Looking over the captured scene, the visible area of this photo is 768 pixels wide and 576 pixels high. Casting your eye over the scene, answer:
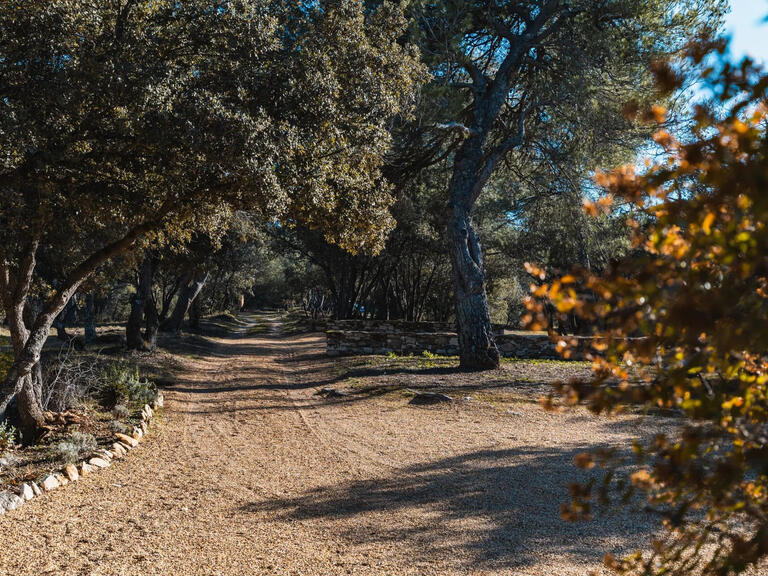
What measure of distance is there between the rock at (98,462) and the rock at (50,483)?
63 centimetres

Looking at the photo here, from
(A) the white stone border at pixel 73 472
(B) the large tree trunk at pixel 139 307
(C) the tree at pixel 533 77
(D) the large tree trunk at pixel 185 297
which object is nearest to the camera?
(A) the white stone border at pixel 73 472

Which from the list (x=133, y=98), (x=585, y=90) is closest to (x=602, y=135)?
(x=585, y=90)

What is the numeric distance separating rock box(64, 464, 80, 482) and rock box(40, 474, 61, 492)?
19cm

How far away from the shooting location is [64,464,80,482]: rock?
592cm

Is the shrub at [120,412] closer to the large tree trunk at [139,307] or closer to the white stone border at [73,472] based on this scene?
the white stone border at [73,472]

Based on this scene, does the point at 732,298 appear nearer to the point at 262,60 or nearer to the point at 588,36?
the point at 262,60

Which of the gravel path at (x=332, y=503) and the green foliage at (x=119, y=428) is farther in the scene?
the green foliage at (x=119, y=428)

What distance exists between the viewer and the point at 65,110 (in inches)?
225

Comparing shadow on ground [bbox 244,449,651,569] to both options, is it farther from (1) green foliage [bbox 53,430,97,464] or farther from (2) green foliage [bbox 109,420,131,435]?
(2) green foliage [bbox 109,420,131,435]

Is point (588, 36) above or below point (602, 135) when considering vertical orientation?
above

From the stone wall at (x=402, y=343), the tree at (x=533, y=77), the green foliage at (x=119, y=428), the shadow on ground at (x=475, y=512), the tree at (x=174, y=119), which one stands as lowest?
the green foliage at (x=119, y=428)

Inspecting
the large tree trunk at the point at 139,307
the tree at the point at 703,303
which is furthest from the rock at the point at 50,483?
the large tree trunk at the point at 139,307

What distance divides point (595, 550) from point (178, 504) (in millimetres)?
3828

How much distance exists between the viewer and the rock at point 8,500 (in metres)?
4.99
